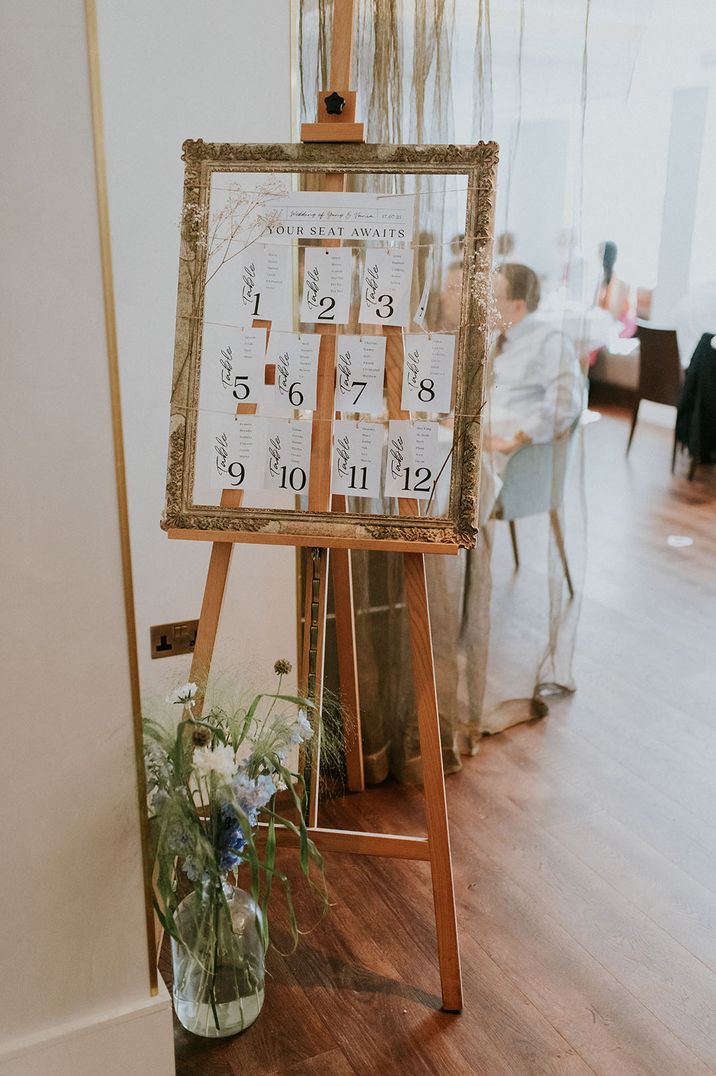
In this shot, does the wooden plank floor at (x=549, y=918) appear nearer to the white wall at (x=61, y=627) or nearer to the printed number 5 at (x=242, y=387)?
the white wall at (x=61, y=627)

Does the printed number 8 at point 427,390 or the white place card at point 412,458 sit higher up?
the printed number 8 at point 427,390

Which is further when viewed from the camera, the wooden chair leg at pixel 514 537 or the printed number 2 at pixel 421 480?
the wooden chair leg at pixel 514 537

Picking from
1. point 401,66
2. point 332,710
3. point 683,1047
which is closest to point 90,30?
point 401,66

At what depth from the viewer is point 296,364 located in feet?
6.31

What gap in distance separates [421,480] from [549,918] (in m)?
1.14

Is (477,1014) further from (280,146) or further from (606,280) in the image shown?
(606,280)

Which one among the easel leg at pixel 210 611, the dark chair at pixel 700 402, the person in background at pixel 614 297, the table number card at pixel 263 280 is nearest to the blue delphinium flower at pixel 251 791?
the easel leg at pixel 210 611

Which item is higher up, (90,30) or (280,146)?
(90,30)

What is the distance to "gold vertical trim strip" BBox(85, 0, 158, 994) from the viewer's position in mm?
1477

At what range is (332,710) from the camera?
2490 mm

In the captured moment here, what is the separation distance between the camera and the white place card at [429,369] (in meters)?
1.89

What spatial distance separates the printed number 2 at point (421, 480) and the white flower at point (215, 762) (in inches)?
23.5

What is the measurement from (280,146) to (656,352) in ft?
14.8

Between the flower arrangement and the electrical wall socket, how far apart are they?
18.8 inches
